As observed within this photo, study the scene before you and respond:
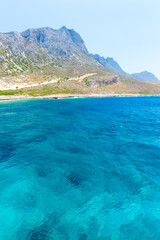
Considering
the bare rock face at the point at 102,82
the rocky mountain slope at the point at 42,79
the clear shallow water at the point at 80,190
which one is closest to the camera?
the clear shallow water at the point at 80,190

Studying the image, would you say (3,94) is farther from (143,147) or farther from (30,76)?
(143,147)

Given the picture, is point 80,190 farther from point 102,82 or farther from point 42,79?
point 102,82

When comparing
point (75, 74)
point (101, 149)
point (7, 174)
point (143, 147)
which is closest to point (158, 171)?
point (143, 147)

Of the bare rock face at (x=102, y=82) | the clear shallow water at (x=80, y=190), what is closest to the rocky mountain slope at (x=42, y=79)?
the bare rock face at (x=102, y=82)

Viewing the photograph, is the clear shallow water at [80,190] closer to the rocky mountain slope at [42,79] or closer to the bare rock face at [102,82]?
the rocky mountain slope at [42,79]

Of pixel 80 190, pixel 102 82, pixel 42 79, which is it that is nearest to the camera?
pixel 80 190

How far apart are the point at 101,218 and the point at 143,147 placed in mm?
14359

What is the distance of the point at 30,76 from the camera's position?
482ft

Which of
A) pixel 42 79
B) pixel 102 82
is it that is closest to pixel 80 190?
pixel 42 79

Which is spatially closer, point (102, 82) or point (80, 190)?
point (80, 190)

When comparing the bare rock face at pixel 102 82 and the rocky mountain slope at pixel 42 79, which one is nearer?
the rocky mountain slope at pixel 42 79

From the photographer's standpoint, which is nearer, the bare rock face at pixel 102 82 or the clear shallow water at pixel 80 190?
the clear shallow water at pixel 80 190

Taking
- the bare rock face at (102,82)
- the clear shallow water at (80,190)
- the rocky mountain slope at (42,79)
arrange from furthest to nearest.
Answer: the bare rock face at (102,82)
the rocky mountain slope at (42,79)
the clear shallow water at (80,190)

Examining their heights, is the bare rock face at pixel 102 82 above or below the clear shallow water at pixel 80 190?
above
